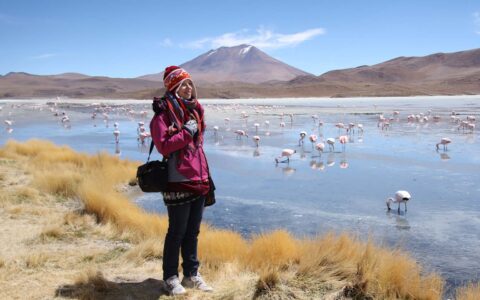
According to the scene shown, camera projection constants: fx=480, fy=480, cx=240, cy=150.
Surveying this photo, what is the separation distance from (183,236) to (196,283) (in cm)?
43

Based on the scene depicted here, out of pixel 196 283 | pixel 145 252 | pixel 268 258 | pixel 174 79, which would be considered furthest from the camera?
pixel 145 252

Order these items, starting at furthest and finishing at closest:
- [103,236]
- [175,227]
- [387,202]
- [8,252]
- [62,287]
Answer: [387,202] < [103,236] < [8,252] < [62,287] < [175,227]

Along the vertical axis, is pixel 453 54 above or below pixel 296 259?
above

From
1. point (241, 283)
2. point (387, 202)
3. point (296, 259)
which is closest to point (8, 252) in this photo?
point (241, 283)

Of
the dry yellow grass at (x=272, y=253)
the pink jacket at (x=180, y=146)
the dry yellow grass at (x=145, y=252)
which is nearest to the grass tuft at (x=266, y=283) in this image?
the dry yellow grass at (x=272, y=253)

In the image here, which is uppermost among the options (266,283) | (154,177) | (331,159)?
(154,177)

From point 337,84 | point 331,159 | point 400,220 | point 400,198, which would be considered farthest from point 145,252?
point 337,84

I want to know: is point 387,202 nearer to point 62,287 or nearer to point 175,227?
point 175,227

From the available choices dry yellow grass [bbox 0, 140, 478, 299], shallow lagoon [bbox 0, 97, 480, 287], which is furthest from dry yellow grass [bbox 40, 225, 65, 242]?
shallow lagoon [bbox 0, 97, 480, 287]

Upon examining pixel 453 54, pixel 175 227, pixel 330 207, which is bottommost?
pixel 330 207

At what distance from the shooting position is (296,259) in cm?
446

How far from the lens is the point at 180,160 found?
361 centimetres

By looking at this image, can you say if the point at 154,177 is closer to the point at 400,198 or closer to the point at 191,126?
the point at 191,126

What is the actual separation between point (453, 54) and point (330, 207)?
165962mm
